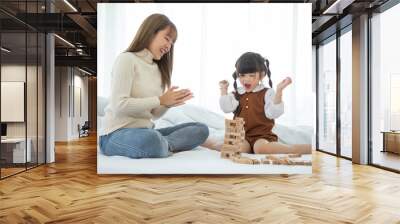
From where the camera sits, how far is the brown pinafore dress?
627 cm

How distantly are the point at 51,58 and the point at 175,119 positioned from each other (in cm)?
342

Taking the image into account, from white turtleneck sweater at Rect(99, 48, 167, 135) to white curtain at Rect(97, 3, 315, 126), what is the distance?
1.34ft

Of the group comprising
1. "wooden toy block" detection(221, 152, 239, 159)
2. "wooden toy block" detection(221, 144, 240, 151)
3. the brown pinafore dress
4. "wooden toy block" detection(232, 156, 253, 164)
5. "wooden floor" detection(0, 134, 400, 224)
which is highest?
the brown pinafore dress

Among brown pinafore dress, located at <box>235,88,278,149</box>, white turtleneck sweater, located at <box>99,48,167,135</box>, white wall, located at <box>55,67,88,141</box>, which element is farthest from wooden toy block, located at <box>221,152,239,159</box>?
white wall, located at <box>55,67,88,141</box>

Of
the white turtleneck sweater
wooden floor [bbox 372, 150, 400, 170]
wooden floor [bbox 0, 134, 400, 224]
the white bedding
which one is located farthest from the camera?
wooden floor [bbox 372, 150, 400, 170]

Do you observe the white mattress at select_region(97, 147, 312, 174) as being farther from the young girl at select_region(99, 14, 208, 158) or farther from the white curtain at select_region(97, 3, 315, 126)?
the white curtain at select_region(97, 3, 315, 126)

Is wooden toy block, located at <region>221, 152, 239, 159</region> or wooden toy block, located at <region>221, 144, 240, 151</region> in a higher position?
wooden toy block, located at <region>221, 144, 240, 151</region>

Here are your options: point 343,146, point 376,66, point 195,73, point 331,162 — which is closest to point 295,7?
point 195,73

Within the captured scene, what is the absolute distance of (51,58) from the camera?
26.2ft

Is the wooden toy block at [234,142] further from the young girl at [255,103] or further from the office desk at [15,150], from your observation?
the office desk at [15,150]

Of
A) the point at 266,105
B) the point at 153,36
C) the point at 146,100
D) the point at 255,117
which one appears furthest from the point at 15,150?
the point at 266,105

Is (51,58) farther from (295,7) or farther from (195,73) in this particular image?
(295,7)

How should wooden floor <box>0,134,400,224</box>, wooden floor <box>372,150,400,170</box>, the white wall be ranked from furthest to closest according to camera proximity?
the white wall, wooden floor <box>372,150,400,170</box>, wooden floor <box>0,134,400,224</box>

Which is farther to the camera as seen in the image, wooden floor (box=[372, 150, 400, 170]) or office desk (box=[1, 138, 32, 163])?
wooden floor (box=[372, 150, 400, 170])
